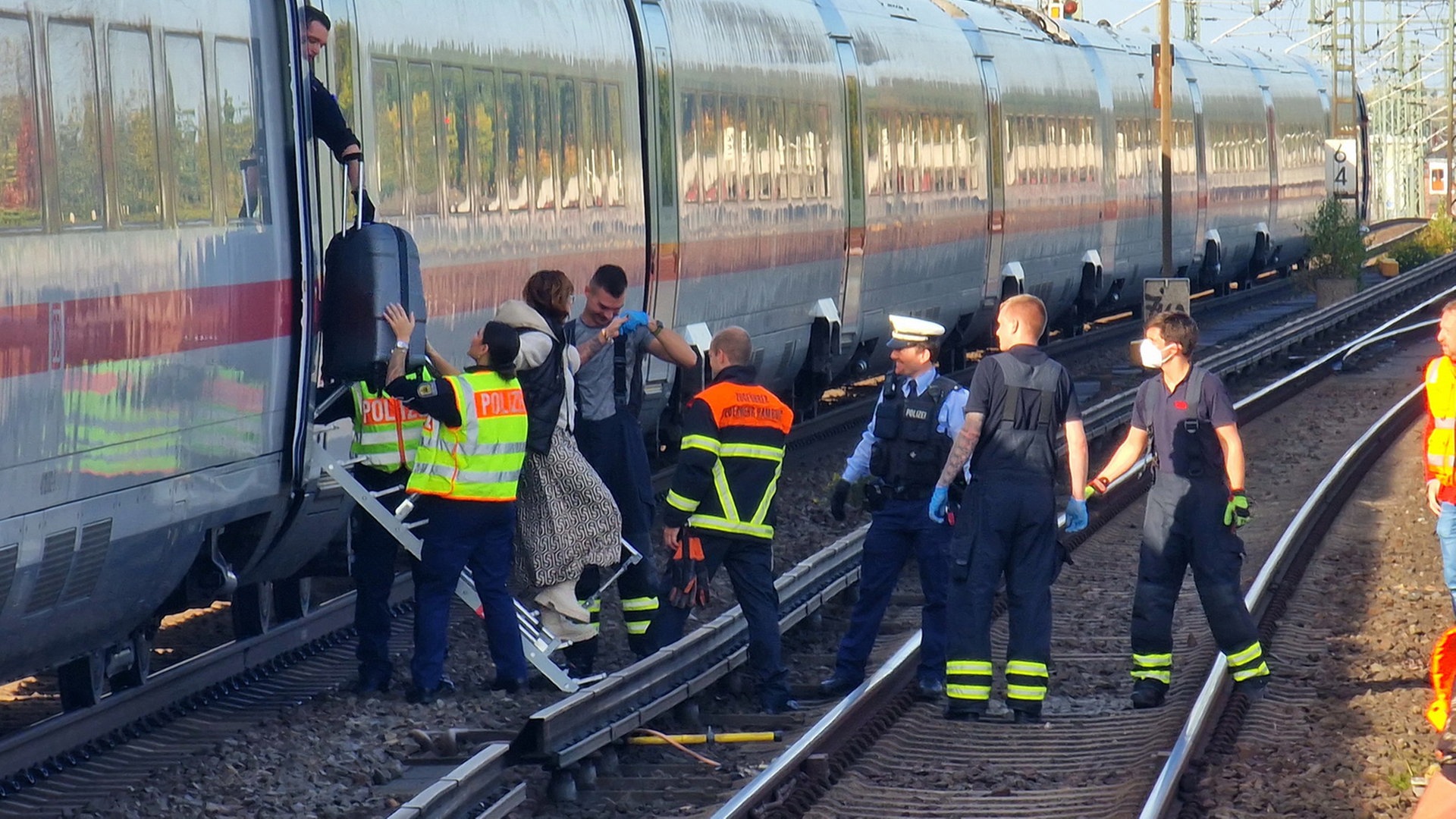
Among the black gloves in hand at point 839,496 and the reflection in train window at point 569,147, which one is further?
the reflection in train window at point 569,147

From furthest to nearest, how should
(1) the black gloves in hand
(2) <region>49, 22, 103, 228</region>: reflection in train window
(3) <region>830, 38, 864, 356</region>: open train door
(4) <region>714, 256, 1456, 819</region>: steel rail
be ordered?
(3) <region>830, 38, 864, 356</region>: open train door < (1) the black gloves in hand < (4) <region>714, 256, 1456, 819</region>: steel rail < (2) <region>49, 22, 103, 228</region>: reflection in train window

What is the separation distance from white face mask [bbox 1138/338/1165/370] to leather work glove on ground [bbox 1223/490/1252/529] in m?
0.61

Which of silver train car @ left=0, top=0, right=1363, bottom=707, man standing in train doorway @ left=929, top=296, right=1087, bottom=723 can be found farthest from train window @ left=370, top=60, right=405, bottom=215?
man standing in train doorway @ left=929, top=296, right=1087, bottom=723

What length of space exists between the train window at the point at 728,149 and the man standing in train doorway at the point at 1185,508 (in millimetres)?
6360

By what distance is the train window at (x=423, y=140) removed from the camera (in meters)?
10.2

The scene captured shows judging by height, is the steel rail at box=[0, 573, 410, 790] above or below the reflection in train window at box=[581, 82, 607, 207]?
below

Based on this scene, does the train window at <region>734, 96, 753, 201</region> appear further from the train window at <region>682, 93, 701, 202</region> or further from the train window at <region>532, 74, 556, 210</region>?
the train window at <region>532, 74, 556, 210</region>

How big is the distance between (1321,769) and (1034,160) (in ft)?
51.3

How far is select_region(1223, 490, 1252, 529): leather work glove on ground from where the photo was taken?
8.62 m

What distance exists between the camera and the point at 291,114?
27.7 ft

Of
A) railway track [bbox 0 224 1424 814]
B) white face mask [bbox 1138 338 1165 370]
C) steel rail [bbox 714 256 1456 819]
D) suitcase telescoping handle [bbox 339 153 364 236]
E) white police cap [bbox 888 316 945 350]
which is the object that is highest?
suitcase telescoping handle [bbox 339 153 364 236]

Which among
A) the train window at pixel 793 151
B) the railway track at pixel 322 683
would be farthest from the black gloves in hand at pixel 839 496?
the train window at pixel 793 151

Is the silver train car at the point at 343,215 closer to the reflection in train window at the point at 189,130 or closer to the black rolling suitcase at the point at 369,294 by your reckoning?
the reflection in train window at the point at 189,130

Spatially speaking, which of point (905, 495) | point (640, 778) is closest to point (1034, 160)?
point (905, 495)
